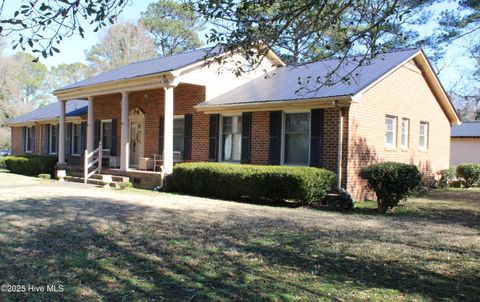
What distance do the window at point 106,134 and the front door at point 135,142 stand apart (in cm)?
170

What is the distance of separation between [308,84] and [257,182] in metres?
4.52

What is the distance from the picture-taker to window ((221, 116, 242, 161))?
661 inches

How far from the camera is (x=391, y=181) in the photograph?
37.6 feet

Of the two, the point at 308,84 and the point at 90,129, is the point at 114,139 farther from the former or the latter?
the point at 308,84

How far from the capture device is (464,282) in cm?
528

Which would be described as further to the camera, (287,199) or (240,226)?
(287,199)

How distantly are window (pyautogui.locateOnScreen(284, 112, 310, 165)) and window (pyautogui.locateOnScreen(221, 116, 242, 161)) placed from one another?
2.13m

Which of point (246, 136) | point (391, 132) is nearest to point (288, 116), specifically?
point (246, 136)

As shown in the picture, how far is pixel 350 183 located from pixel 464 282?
28.4 ft

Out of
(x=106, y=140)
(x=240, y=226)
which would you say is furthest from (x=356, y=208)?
(x=106, y=140)

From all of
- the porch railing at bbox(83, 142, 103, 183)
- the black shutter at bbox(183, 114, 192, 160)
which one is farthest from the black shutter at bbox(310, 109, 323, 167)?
Answer: the porch railing at bbox(83, 142, 103, 183)

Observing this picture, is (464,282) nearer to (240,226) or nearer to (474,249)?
(474,249)

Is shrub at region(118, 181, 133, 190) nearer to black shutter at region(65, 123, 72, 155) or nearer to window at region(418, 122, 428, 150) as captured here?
black shutter at region(65, 123, 72, 155)

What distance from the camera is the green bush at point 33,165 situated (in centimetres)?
2289
